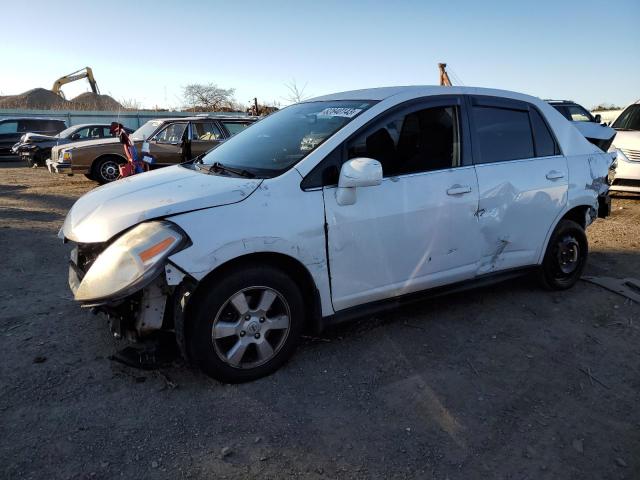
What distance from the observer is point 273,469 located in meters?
2.23

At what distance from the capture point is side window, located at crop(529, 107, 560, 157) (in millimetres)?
4043

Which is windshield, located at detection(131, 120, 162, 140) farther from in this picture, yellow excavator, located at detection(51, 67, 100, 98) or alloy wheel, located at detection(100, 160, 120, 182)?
yellow excavator, located at detection(51, 67, 100, 98)

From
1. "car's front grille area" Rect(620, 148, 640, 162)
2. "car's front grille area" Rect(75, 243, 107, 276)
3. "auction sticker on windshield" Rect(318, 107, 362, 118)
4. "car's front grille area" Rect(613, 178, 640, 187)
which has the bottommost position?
"car's front grille area" Rect(613, 178, 640, 187)

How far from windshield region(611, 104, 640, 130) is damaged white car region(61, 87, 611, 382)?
696 centimetres

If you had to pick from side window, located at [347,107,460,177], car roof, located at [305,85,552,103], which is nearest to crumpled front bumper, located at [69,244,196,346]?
side window, located at [347,107,460,177]

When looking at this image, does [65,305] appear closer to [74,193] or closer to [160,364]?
[160,364]

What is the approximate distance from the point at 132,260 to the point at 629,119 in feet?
34.9

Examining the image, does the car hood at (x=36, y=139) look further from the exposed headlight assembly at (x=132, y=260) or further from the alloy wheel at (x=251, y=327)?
the alloy wheel at (x=251, y=327)

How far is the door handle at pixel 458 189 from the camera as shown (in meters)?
3.40

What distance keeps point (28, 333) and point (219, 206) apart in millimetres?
1946

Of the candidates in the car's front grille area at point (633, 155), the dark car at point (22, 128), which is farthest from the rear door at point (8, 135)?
the car's front grille area at point (633, 155)

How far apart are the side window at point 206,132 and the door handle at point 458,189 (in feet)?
28.2

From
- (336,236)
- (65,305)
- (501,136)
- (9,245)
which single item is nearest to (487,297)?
(501,136)

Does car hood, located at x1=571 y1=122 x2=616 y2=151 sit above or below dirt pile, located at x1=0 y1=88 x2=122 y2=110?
below
